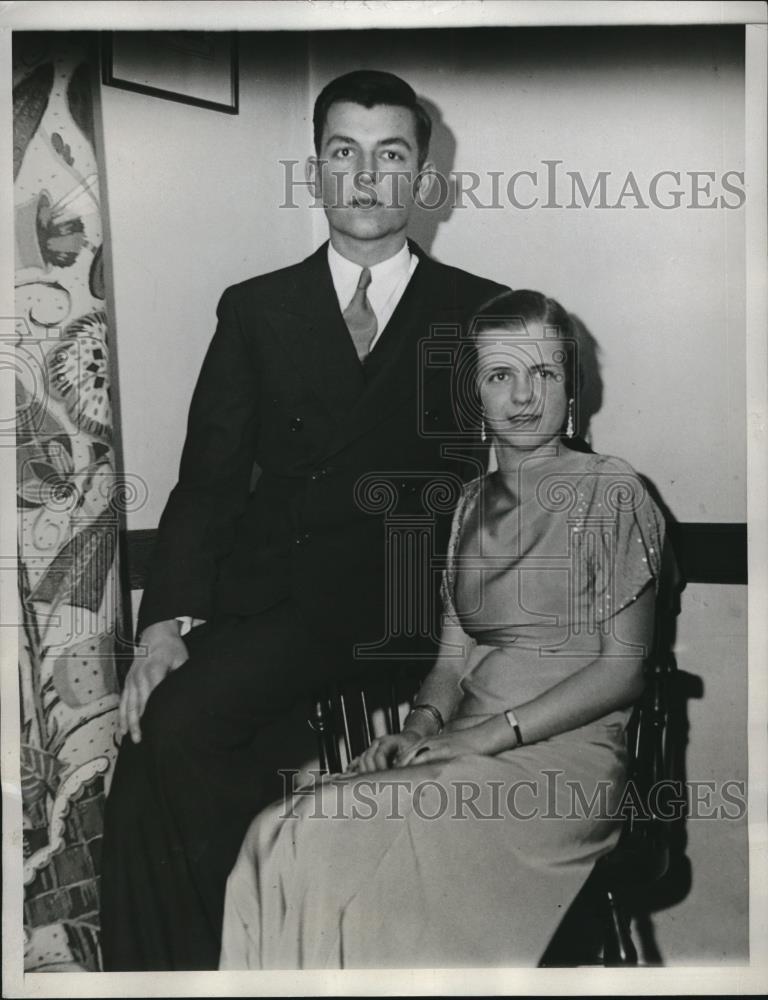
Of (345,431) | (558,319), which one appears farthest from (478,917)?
(558,319)

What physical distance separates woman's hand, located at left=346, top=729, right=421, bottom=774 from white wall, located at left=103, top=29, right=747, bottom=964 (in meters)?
0.50

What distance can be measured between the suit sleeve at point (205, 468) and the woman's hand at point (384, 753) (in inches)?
14.6

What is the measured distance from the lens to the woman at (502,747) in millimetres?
1563

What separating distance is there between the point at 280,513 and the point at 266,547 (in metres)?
0.07

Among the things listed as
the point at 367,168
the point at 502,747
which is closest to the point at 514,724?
the point at 502,747

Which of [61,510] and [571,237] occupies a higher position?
[571,237]

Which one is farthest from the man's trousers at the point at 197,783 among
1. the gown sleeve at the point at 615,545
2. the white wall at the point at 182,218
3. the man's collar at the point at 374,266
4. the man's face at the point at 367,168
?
the man's face at the point at 367,168

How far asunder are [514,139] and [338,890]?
134 centimetres

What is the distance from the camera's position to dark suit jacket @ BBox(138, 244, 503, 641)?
1.62 metres

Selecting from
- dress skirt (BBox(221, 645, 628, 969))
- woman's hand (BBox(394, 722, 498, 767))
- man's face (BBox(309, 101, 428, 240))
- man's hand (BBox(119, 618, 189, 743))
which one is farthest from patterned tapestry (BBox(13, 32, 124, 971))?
woman's hand (BBox(394, 722, 498, 767))

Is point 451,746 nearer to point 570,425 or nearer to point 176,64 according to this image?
point 570,425

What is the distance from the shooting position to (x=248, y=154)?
1.63 m

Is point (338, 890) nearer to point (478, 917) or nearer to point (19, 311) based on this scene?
point (478, 917)

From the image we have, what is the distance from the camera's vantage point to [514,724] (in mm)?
1572
